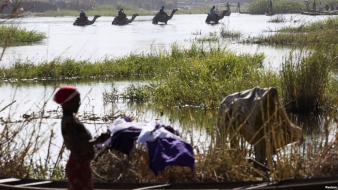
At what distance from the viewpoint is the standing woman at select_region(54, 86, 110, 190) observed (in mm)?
5977

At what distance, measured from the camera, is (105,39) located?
126 ft

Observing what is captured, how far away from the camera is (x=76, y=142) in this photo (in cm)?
601

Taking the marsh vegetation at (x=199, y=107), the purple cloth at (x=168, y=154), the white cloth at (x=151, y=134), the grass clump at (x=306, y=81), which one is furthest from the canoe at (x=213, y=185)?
the grass clump at (x=306, y=81)

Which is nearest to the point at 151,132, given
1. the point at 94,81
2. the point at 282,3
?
the point at 94,81

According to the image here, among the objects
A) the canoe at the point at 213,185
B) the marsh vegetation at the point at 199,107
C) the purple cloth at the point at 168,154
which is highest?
the purple cloth at the point at 168,154

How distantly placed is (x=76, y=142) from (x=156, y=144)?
1.20 meters

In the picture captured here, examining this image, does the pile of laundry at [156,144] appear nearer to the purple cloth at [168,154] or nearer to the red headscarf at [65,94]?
the purple cloth at [168,154]

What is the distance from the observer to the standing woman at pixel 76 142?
19.6ft

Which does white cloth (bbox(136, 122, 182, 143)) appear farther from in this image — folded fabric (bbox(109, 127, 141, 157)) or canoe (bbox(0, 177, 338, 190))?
canoe (bbox(0, 177, 338, 190))

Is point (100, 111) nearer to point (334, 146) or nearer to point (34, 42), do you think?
point (334, 146)

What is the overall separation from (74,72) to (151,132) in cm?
1204

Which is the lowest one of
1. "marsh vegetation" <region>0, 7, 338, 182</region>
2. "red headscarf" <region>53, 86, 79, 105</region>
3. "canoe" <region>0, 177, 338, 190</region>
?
"marsh vegetation" <region>0, 7, 338, 182</region>

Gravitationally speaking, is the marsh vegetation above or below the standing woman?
below

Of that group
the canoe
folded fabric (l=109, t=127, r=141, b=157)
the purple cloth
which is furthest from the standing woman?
folded fabric (l=109, t=127, r=141, b=157)
